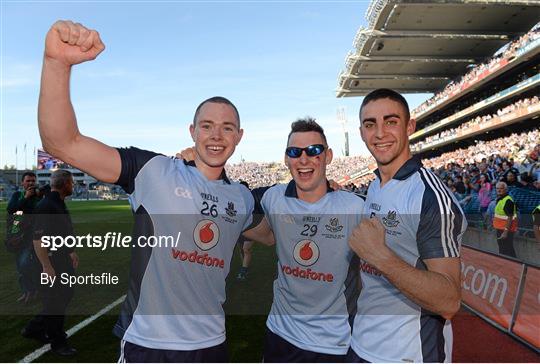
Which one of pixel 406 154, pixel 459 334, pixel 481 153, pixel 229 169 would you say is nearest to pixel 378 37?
pixel 481 153

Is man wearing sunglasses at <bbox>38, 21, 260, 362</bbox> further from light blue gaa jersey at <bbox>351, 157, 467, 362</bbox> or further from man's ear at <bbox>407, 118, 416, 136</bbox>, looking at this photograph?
man's ear at <bbox>407, 118, 416, 136</bbox>

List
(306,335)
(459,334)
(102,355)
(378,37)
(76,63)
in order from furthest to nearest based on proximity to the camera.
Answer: (378,37), (459,334), (102,355), (306,335), (76,63)

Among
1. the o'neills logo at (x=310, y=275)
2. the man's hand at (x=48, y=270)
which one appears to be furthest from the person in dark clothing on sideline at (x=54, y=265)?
the o'neills logo at (x=310, y=275)

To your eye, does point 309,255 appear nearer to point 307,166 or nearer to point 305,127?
point 307,166

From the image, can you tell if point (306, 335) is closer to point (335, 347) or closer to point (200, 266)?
point (335, 347)

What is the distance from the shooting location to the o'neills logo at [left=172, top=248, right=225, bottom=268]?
108 inches

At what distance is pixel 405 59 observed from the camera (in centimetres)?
4288

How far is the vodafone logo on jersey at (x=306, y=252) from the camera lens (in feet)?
10.8

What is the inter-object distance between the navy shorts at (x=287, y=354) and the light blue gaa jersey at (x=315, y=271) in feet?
0.12

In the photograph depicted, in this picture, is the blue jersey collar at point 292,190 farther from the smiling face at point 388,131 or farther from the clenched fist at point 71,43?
the clenched fist at point 71,43

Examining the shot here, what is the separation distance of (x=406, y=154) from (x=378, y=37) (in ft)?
124

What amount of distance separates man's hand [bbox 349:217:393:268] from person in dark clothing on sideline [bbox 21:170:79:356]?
4465mm

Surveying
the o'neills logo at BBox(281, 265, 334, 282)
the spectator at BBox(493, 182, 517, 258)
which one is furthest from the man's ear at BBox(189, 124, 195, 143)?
the spectator at BBox(493, 182, 517, 258)

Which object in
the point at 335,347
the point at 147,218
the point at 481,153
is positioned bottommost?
the point at 335,347
